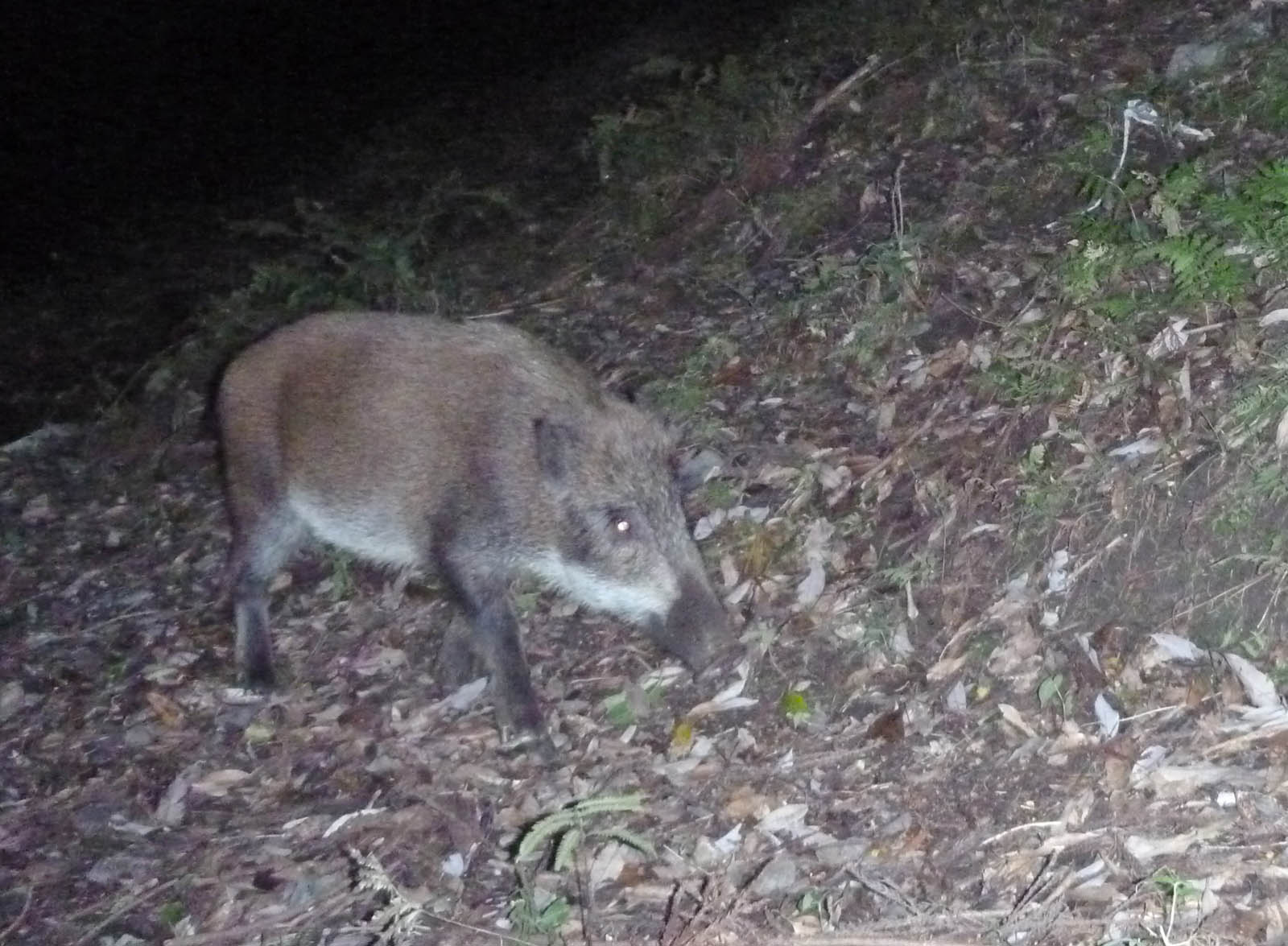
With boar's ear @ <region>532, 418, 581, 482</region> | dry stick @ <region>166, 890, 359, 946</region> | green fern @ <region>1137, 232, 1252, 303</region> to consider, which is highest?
green fern @ <region>1137, 232, 1252, 303</region>

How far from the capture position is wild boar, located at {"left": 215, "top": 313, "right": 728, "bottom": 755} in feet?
17.5

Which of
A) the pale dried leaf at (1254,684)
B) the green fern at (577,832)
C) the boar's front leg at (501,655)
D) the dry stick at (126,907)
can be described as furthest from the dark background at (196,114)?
the pale dried leaf at (1254,684)

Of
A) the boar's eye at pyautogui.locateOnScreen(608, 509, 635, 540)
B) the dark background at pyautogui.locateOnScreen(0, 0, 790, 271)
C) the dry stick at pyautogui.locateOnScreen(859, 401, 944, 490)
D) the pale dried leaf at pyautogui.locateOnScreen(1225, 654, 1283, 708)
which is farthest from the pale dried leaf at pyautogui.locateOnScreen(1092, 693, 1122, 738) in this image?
the dark background at pyautogui.locateOnScreen(0, 0, 790, 271)

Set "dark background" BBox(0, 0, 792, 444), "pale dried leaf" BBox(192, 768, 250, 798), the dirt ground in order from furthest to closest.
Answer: "dark background" BBox(0, 0, 792, 444), "pale dried leaf" BBox(192, 768, 250, 798), the dirt ground

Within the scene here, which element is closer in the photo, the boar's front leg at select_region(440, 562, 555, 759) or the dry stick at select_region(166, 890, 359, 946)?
the dry stick at select_region(166, 890, 359, 946)

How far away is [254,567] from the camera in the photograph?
20.9ft

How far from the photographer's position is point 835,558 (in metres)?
5.38

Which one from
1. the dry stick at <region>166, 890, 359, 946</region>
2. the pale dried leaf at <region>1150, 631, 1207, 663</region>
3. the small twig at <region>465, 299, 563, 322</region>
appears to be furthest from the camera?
the small twig at <region>465, 299, 563, 322</region>

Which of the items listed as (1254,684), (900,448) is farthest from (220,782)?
(1254,684)

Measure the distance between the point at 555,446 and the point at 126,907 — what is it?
225 centimetres

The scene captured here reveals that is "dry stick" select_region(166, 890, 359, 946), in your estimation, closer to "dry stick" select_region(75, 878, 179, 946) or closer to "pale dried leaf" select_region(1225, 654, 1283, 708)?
"dry stick" select_region(75, 878, 179, 946)

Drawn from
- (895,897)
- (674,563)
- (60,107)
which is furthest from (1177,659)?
(60,107)

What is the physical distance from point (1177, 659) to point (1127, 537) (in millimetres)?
516

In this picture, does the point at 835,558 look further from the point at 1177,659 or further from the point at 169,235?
the point at 169,235
